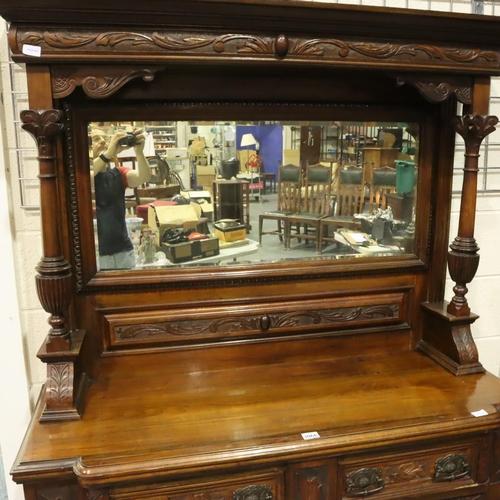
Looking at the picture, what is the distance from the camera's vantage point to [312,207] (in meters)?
1.53

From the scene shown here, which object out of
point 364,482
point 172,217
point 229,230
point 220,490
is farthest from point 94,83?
point 364,482

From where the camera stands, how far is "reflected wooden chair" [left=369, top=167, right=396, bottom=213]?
60.3 inches

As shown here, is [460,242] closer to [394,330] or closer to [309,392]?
[394,330]

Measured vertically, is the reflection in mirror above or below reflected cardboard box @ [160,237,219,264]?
above

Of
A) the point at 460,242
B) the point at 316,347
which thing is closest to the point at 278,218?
the point at 316,347

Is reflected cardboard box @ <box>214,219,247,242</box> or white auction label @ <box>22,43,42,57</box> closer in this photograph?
white auction label @ <box>22,43,42,57</box>

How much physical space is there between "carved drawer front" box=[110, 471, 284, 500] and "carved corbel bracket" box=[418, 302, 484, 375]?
0.62 metres

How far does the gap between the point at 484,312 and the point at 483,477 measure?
2.21ft

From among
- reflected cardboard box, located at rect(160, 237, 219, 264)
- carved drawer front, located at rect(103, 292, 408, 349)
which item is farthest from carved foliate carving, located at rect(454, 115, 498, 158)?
reflected cardboard box, located at rect(160, 237, 219, 264)

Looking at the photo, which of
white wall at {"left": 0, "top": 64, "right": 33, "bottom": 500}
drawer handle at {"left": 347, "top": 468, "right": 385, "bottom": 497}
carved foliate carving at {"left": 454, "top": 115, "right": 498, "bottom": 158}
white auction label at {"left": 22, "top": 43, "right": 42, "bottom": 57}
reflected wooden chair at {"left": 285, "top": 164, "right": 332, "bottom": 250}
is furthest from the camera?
reflected wooden chair at {"left": 285, "top": 164, "right": 332, "bottom": 250}

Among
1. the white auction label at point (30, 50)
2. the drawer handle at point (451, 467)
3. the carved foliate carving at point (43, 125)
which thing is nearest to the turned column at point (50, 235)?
the carved foliate carving at point (43, 125)

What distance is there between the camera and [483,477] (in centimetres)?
127

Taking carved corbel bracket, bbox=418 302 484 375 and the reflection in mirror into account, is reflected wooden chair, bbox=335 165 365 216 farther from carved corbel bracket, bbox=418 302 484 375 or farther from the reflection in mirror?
carved corbel bracket, bbox=418 302 484 375

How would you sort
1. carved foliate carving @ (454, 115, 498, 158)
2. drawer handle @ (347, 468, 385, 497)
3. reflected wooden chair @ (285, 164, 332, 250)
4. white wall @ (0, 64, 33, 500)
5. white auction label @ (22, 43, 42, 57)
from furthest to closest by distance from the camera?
reflected wooden chair @ (285, 164, 332, 250) → white wall @ (0, 64, 33, 500) → carved foliate carving @ (454, 115, 498, 158) → drawer handle @ (347, 468, 385, 497) → white auction label @ (22, 43, 42, 57)
